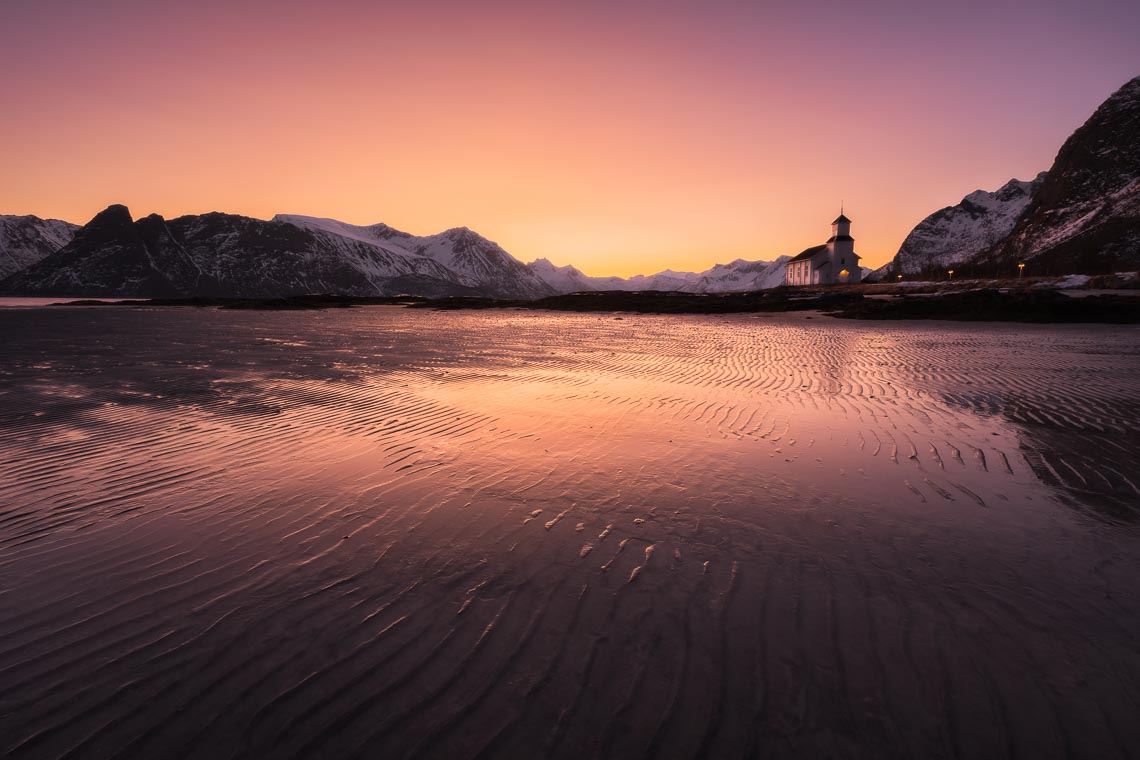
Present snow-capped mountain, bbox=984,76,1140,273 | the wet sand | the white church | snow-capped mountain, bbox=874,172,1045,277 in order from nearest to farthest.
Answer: the wet sand → snow-capped mountain, bbox=984,76,1140,273 → the white church → snow-capped mountain, bbox=874,172,1045,277

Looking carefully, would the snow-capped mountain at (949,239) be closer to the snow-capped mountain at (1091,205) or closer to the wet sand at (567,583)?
the snow-capped mountain at (1091,205)

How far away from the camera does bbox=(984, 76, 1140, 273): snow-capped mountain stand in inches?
3871

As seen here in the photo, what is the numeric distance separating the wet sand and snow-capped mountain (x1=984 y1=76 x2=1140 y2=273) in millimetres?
126600

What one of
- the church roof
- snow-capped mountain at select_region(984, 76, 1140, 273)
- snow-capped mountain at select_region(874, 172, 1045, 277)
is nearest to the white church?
the church roof

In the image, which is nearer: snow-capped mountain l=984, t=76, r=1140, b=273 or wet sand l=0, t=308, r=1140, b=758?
wet sand l=0, t=308, r=1140, b=758

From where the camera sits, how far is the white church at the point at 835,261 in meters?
106

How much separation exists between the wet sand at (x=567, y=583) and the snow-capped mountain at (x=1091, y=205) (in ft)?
415

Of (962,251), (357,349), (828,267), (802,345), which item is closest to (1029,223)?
(962,251)

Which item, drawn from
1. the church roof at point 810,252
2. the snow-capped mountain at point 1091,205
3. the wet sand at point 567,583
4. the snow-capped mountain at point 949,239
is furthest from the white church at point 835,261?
the wet sand at point 567,583

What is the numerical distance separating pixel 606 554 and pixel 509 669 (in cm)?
153

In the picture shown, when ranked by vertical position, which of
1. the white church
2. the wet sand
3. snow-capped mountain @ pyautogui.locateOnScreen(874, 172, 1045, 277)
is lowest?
the wet sand

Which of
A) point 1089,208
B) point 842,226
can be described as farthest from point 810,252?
point 1089,208

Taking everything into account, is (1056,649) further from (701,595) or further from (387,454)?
(387,454)

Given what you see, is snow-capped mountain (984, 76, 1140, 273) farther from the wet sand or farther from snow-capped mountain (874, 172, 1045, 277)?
the wet sand
